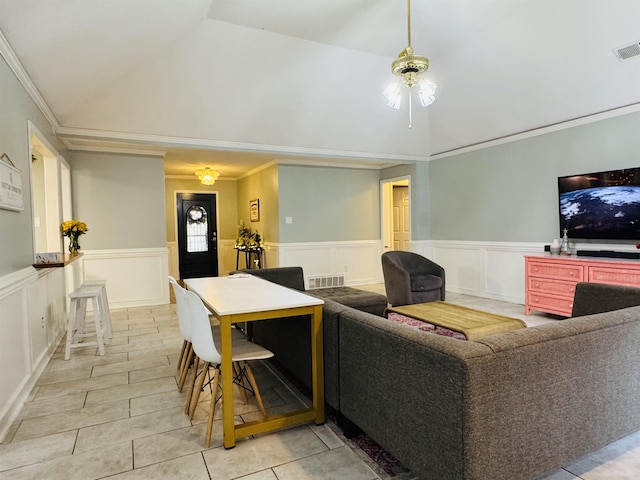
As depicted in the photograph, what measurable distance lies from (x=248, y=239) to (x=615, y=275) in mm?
6013

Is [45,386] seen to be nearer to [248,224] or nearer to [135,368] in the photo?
[135,368]

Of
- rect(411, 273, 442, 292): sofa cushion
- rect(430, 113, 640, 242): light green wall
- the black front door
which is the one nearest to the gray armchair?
rect(411, 273, 442, 292): sofa cushion

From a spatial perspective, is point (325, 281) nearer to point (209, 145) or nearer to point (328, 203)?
point (328, 203)

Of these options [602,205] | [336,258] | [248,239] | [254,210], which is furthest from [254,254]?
[602,205]

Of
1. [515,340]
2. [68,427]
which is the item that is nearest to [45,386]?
[68,427]

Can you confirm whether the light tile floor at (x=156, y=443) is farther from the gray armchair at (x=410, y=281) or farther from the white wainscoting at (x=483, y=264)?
the white wainscoting at (x=483, y=264)

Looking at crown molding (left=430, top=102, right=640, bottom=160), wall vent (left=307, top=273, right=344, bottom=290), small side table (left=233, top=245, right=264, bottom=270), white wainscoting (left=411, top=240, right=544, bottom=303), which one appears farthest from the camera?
small side table (left=233, top=245, right=264, bottom=270)

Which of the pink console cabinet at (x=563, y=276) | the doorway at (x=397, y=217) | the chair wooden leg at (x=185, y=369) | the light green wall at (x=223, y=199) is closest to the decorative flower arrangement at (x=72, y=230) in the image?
the chair wooden leg at (x=185, y=369)

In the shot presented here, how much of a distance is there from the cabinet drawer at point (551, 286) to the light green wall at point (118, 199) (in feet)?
17.3

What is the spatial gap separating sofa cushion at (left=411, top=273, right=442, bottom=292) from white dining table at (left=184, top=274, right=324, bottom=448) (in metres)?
2.86

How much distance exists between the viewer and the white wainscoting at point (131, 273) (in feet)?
19.1

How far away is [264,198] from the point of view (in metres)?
7.62

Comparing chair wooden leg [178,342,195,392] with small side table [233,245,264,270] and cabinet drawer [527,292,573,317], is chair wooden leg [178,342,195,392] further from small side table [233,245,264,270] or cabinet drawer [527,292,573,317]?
small side table [233,245,264,270]

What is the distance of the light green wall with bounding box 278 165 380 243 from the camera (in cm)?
700
